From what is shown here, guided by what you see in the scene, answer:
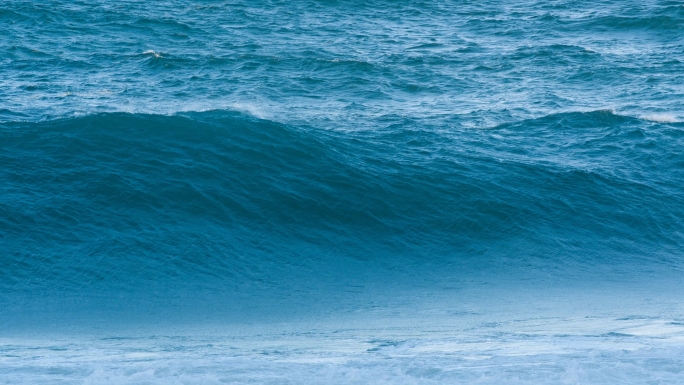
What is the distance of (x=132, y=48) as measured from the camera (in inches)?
914

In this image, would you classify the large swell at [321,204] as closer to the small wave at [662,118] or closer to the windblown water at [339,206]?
the windblown water at [339,206]

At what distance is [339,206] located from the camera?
50.2 feet

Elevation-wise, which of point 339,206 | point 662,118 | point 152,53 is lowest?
point 339,206

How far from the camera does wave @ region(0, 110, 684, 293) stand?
1358 centimetres

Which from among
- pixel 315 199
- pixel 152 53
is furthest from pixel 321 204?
pixel 152 53

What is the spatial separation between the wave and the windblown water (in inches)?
1.8

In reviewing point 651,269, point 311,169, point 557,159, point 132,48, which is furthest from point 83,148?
point 651,269

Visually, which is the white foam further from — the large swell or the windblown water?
the large swell

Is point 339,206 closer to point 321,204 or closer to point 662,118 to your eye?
point 321,204

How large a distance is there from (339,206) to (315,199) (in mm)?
457

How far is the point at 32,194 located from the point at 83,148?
1.73 m

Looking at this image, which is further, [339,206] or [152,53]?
[152,53]

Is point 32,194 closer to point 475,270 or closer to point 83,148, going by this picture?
point 83,148

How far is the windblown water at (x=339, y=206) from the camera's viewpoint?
10.1m
